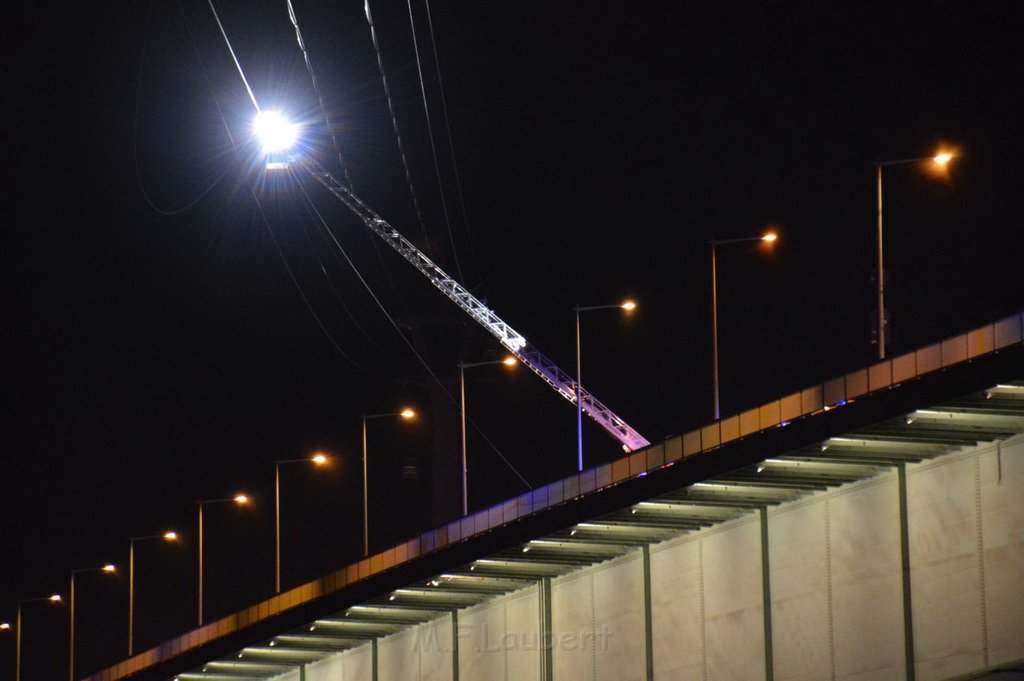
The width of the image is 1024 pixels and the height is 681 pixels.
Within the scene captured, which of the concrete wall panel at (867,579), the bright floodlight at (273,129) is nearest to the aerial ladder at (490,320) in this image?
the bright floodlight at (273,129)

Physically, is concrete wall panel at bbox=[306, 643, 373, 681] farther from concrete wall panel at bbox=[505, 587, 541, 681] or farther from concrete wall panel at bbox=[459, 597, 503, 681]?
concrete wall panel at bbox=[505, 587, 541, 681]

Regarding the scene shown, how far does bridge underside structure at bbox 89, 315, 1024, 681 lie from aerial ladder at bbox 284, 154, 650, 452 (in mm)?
52441

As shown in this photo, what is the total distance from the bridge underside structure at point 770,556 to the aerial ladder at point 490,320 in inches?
2065

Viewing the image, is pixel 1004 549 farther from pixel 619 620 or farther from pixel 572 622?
pixel 572 622

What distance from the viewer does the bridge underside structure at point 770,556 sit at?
41.1 meters

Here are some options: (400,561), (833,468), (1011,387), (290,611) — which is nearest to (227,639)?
(290,611)

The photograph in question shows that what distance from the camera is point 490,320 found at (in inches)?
4776

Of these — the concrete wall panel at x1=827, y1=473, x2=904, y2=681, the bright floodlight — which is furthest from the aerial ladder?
the concrete wall panel at x1=827, y1=473, x2=904, y2=681

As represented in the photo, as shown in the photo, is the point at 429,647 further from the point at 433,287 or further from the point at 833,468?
the point at 433,287

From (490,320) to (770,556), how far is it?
72.6 metres

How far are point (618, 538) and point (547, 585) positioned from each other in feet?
22.9

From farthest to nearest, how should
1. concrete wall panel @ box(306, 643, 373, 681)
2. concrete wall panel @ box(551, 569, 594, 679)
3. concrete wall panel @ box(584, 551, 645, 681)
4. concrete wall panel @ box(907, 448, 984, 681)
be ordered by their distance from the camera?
concrete wall panel @ box(306, 643, 373, 681), concrete wall panel @ box(551, 569, 594, 679), concrete wall panel @ box(584, 551, 645, 681), concrete wall panel @ box(907, 448, 984, 681)

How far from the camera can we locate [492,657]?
6406 centimetres

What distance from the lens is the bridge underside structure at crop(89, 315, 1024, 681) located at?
41.1 metres
